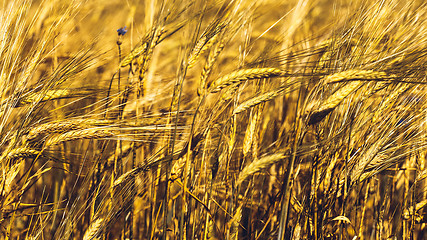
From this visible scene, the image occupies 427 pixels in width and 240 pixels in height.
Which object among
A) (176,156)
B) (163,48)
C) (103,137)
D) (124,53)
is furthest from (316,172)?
(163,48)

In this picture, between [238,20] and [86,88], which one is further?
[86,88]

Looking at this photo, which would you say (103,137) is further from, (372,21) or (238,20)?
(372,21)

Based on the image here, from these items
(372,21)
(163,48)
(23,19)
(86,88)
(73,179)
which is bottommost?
(73,179)

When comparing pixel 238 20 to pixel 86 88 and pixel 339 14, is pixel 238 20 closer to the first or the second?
pixel 339 14

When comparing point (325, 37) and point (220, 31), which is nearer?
point (220, 31)

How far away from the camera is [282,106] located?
1.54 meters

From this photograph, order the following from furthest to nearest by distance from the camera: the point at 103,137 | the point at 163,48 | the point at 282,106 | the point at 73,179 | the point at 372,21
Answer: the point at 163,48, the point at 282,106, the point at 73,179, the point at 372,21, the point at 103,137

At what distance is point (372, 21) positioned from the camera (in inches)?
37.9

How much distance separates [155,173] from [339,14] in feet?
2.22

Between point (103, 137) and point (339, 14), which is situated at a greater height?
point (339, 14)

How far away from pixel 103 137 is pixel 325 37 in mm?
701

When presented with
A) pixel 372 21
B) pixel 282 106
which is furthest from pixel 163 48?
pixel 372 21

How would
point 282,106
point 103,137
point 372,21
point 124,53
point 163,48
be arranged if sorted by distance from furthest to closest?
point 163,48 < point 282,106 < point 124,53 < point 372,21 < point 103,137

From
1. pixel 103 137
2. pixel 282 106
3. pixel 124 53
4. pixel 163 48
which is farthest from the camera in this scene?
pixel 163 48
